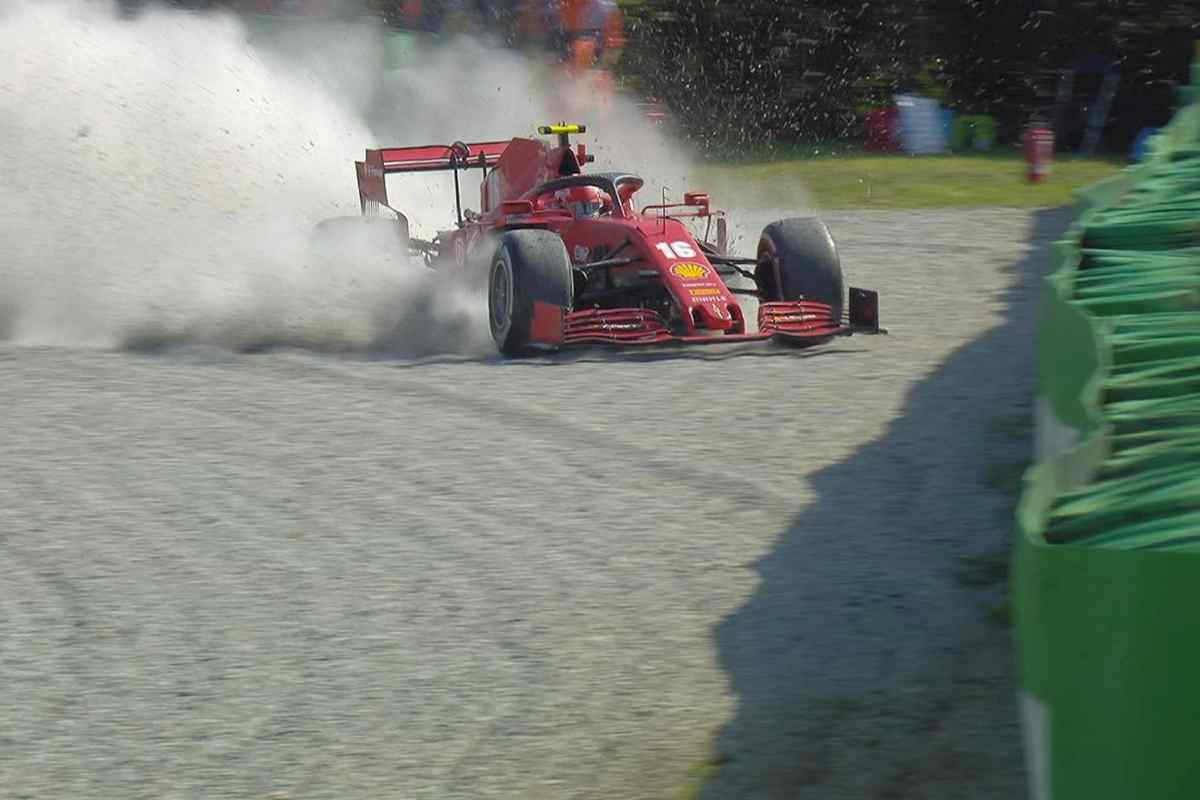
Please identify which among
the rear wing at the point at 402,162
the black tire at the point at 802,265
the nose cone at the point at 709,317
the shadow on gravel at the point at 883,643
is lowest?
the shadow on gravel at the point at 883,643

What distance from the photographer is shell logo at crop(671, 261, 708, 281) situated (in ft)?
29.0

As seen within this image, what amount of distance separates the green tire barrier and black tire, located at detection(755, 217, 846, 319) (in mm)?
4969

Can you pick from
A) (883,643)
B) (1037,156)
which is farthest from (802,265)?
(1037,156)

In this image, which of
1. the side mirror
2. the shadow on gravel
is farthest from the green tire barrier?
the side mirror

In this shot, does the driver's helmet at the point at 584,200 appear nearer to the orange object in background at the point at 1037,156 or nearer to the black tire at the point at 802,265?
the black tire at the point at 802,265

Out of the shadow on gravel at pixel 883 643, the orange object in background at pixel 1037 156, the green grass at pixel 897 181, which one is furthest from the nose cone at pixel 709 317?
the orange object in background at pixel 1037 156

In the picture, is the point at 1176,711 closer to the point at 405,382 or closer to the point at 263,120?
the point at 405,382

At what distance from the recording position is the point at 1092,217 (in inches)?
227

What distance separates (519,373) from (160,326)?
8.69 feet

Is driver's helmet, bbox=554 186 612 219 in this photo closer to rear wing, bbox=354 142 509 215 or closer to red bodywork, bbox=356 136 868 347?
red bodywork, bbox=356 136 868 347

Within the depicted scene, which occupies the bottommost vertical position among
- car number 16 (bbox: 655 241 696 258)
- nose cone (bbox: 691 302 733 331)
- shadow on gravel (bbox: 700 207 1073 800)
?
shadow on gravel (bbox: 700 207 1073 800)

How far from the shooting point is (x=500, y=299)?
9133mm

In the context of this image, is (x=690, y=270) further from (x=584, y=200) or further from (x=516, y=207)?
(x=516, y=207)

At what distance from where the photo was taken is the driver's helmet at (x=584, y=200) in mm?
9719
